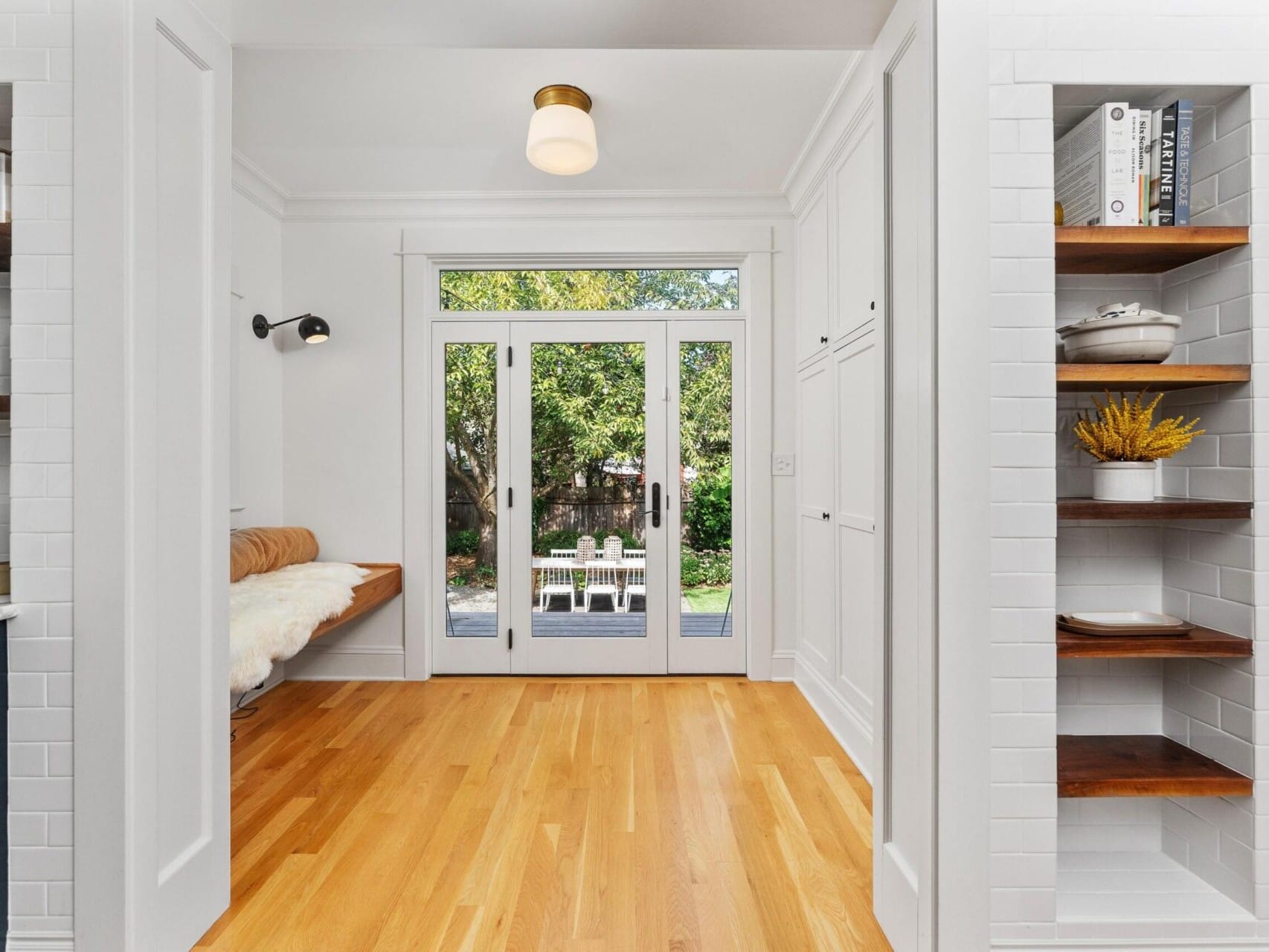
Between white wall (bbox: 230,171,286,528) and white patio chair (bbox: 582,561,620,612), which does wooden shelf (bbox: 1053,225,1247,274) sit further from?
white wall (bbox: 230,171,286,528)

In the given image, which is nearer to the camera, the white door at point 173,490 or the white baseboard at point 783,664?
the white door at point 173,490

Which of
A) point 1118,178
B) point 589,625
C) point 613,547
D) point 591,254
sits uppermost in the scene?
point 591,254

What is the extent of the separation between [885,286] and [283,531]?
10.4 ft

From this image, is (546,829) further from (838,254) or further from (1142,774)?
(838,254)

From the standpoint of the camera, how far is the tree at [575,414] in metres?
3.88

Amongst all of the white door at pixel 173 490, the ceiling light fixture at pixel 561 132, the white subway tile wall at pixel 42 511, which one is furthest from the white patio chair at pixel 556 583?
the white subway tile wall at pixel 42 511

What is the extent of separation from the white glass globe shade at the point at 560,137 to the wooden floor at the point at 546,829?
239 cm

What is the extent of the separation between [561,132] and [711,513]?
6.97ft

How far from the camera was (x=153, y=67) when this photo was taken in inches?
60.6

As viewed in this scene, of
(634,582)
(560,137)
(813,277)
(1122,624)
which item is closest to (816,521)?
(634,582)

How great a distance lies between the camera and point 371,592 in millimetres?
3422

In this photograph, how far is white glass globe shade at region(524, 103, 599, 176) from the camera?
8.59 ft

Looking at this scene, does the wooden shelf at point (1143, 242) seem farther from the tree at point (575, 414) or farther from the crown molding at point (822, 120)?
the tree at point (575, 414)

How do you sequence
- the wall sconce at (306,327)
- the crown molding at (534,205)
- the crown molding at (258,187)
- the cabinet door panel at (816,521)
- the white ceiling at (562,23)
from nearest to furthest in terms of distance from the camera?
the white ceiling at (562,23) → the cabinet door panel at (816,521) → the crown molding at (258,187) → the wall sconce at (306,327) → the crown molding at (534,205)
